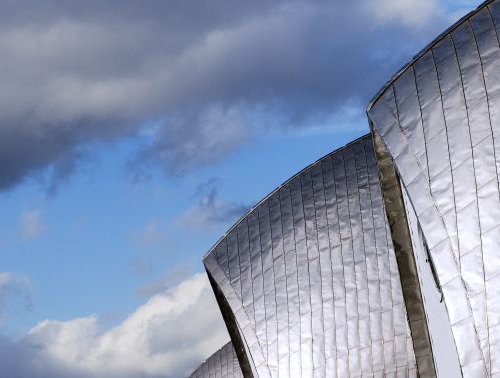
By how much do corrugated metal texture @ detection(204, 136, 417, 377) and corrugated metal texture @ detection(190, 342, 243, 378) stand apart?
11278 mm

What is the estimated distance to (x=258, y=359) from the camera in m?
31.2

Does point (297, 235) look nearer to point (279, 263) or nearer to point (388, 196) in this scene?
point (279, 263)

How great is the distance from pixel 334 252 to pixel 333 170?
8.64ft

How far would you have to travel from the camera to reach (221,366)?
44.7 meters

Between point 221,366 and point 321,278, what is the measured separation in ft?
47.2

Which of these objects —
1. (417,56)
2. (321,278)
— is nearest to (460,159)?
(417,56)

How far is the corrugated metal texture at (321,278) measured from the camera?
3016cm

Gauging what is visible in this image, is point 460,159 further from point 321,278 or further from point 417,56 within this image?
point 321,278

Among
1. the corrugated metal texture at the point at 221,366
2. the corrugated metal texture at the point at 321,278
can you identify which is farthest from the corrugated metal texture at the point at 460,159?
the corrugated metal texture at the point at 221,366

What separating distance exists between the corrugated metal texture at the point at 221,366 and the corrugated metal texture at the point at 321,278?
11.3 meters

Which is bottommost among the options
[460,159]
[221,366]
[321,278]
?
[460,159]

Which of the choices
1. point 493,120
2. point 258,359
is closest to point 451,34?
point 493,120

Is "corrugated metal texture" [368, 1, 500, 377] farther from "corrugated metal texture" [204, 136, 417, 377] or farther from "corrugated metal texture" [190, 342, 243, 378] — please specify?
"corrugated metal texture" [190, 342, 243, 378]

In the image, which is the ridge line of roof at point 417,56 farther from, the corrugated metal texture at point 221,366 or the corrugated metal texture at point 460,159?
the corrugated metal texture at point 221,366
